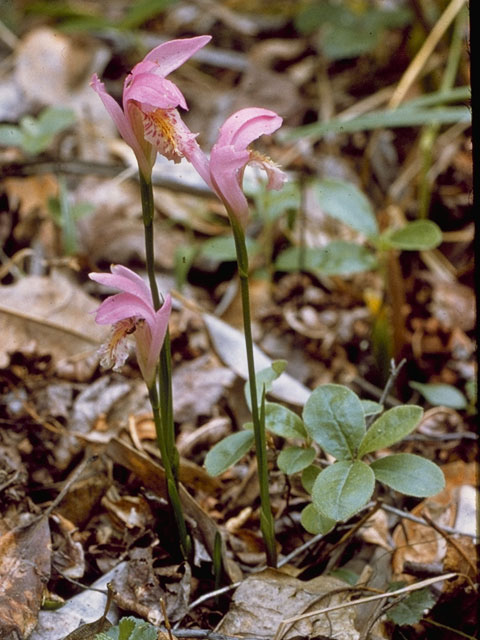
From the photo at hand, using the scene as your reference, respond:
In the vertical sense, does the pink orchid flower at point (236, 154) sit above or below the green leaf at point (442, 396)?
above

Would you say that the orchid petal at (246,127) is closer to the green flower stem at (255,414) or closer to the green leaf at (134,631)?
the green flower stem at (255,414)

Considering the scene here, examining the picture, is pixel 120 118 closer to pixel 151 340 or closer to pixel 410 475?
pixel 151 340

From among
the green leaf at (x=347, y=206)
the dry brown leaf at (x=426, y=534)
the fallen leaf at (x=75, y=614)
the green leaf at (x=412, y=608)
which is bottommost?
the dry brown leaf at (x=426, y=534)

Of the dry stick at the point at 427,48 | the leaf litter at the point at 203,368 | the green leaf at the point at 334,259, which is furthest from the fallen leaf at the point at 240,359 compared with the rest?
the dry stick at the point at 427,48

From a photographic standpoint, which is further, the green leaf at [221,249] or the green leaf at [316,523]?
the green leaf at [221,249]

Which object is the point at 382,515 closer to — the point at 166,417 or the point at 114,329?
the point at 166,417

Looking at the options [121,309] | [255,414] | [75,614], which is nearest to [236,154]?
[121,309]
